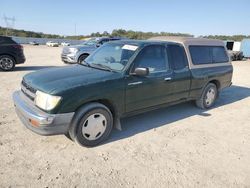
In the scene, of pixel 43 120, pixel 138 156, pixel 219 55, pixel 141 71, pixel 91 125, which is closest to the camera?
pixel 43 120

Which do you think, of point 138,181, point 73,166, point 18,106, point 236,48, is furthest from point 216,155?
point 236,48

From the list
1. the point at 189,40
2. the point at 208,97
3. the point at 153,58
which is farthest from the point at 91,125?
the point at 208,97

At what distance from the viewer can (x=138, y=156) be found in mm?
3820

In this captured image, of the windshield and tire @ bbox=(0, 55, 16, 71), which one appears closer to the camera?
the windshield

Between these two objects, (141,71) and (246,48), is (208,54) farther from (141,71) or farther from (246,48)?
(246,48)

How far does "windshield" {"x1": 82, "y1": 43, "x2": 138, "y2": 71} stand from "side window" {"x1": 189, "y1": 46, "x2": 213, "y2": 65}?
1.83 m

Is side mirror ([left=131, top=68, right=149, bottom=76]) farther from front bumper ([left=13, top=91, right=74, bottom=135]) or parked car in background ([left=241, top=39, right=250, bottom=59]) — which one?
parked car in background ([left=241, top=39, right=250, bottom=59])

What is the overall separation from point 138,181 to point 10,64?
9775 mm

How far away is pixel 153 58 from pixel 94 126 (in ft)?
6.07

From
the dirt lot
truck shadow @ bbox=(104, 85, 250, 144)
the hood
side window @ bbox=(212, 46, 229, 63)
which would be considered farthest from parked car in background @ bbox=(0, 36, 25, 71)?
side window @ bbox=(212, 46, 229, 63)

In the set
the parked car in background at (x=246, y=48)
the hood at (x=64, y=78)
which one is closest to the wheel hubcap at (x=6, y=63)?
the hood at (x=64, y=78)

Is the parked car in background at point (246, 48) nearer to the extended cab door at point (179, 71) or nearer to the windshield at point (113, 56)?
the extended cab door at point (179, 71)

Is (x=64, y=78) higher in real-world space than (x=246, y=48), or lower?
lower

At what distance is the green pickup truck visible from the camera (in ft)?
11.8
